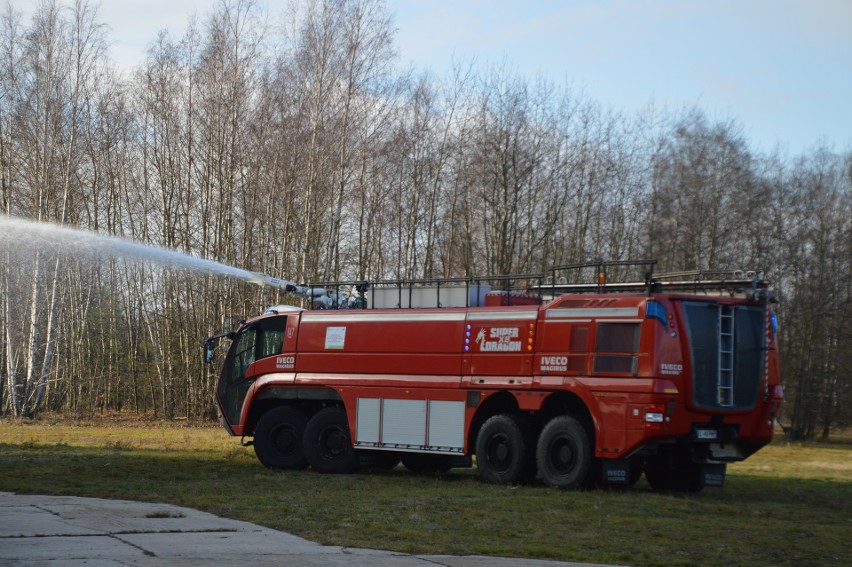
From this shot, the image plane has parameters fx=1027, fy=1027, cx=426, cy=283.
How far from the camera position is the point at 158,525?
10539 millimetres

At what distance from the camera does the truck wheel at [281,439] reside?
62.7ft

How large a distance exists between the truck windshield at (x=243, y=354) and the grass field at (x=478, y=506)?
111 cm

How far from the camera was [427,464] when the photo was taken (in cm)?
1959

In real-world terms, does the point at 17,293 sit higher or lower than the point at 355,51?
lower

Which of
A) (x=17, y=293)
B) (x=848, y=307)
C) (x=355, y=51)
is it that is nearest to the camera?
(x=355, y=51)

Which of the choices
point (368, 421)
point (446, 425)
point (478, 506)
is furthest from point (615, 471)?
point (368, 421)

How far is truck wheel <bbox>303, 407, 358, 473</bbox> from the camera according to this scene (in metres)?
18.5

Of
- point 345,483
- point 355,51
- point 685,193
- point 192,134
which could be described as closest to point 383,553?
point 345,483

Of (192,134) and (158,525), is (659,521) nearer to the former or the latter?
(158,525)

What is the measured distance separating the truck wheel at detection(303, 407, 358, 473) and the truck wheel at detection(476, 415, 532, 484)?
2840mm

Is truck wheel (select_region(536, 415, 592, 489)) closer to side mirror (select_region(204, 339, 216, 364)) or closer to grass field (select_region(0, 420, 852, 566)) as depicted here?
grass field (select_region(0, 420, 852, 566))

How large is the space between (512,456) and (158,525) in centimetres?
702

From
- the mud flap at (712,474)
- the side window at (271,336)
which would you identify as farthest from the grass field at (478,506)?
the side window at (271,336)

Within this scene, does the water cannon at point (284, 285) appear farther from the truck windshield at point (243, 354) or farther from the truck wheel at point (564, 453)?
the truck wheel at point (564, 453)
